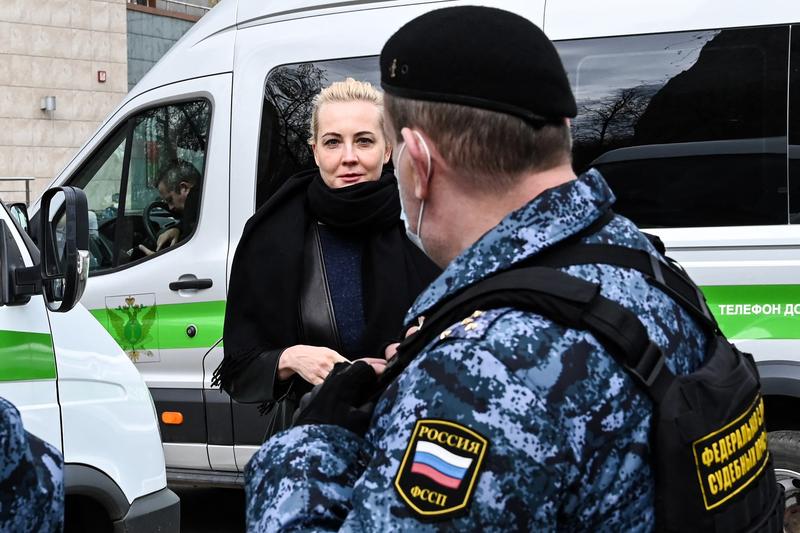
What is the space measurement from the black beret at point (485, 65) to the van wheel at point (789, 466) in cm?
303

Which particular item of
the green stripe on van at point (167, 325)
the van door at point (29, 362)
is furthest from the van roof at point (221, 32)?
the van door at point (29, 362)

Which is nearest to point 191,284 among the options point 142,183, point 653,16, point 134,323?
point 134,323

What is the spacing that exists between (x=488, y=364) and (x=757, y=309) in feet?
10.2

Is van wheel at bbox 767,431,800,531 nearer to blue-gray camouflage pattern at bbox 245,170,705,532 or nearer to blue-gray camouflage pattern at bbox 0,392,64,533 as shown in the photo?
blue-gray camouflage pattern at bbox 245,170,705,532

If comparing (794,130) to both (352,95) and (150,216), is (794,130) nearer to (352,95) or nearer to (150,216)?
(352,95)

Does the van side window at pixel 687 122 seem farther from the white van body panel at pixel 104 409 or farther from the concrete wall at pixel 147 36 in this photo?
the concrete wall at pixel 147 36

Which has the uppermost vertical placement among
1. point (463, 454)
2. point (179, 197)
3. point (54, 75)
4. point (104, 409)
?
point (54, 75)

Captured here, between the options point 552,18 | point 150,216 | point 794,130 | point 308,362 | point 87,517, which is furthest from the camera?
point 150,216

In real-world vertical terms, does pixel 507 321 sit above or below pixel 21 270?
above

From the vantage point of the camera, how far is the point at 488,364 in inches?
47.5

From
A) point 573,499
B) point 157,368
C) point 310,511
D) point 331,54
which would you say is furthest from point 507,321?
point 157,368

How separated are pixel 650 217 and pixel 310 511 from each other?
10.2 ft

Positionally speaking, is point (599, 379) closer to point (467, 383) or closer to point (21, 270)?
point (467, 383)

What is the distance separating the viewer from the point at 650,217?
13.8 feet
